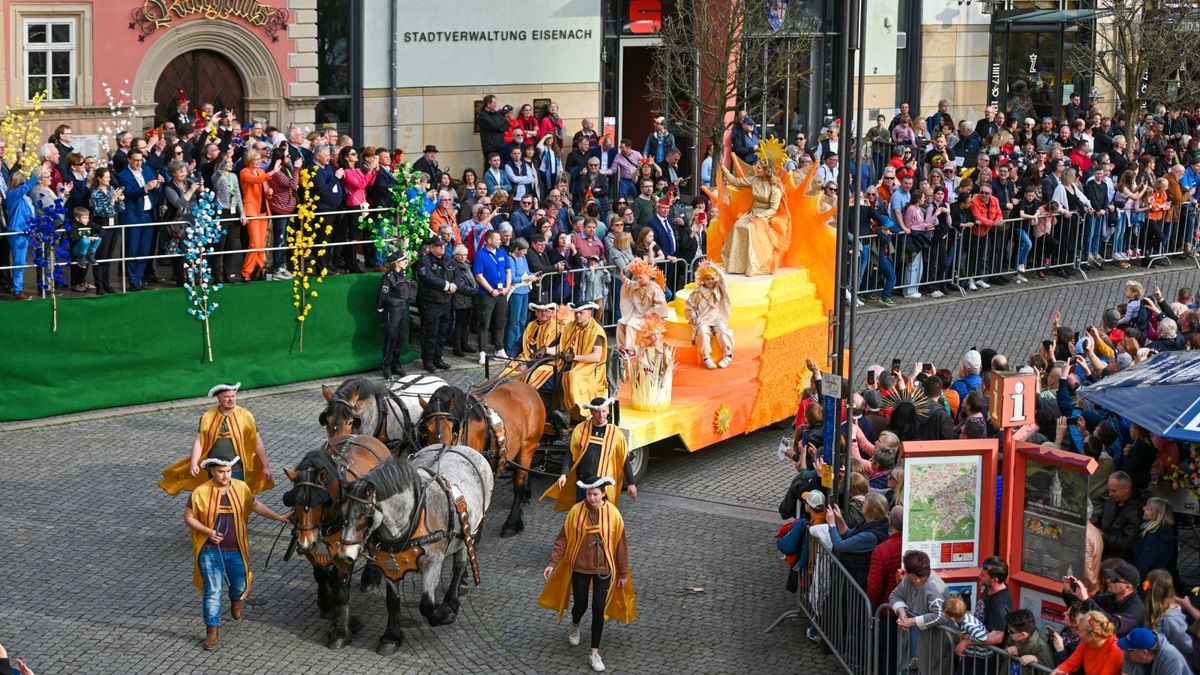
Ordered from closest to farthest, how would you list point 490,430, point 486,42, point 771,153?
1. point 490,430
2. point 771,153
3. point 486,42

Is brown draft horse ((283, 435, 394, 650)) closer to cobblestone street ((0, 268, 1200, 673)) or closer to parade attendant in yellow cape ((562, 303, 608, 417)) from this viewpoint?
cobblestone street ((0, 268, 1200, 673))

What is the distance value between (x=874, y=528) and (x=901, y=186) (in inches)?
503

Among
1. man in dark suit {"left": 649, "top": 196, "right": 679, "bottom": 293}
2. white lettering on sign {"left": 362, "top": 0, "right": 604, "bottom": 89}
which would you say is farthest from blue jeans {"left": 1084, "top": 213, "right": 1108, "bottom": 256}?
white lettering on sign {"left": 362, "top": 0, "right": 604, "bottom": 89}

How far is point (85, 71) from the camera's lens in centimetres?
2641

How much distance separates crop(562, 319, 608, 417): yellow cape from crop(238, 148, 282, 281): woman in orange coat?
217 inches

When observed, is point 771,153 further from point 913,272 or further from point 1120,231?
point 1120,231

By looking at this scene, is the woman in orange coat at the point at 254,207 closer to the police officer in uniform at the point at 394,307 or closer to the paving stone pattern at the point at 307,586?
the police officer in uniform at the point at 394,307

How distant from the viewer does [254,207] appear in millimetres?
22328

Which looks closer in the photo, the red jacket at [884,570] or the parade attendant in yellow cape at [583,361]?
the red jacket at [884,570]

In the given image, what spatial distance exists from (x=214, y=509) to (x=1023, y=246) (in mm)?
16691

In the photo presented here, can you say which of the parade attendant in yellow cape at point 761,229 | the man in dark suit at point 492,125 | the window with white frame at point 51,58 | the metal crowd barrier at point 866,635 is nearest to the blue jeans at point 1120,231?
the man in dark suit at point 492,125

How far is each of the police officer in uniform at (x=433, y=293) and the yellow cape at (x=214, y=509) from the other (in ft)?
26.2

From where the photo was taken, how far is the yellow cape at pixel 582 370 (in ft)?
58.5

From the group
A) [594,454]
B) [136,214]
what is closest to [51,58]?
[136,214]
